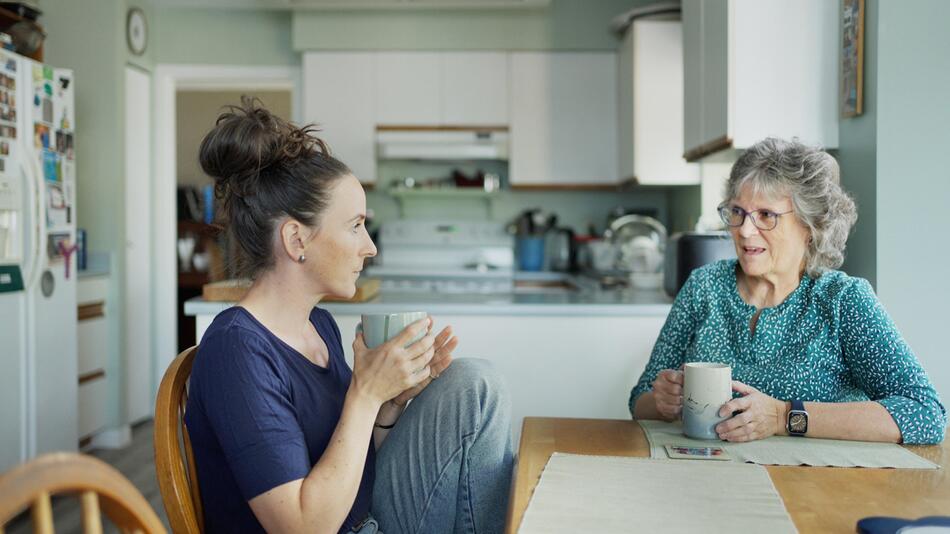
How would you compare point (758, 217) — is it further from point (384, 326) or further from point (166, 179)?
point (166, 179)

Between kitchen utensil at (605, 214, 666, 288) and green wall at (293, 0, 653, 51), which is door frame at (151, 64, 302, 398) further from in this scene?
kitchen utensil at (605, 214, 666, 288)

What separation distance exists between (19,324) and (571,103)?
9.73 ft

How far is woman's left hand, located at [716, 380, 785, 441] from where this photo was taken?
1.33 metres

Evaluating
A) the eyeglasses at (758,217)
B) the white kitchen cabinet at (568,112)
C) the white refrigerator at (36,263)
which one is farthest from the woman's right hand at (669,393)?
the white kitchen cabinet at (568,112)

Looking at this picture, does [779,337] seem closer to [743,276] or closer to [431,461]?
[743,276]

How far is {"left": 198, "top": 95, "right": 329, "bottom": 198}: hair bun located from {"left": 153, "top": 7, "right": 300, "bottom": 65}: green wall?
3971mm

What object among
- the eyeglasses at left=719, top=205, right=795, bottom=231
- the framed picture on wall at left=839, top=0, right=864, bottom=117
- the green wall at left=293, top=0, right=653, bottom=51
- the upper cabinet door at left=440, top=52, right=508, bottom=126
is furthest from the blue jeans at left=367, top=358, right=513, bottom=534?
the green wall at left=293, top=0, right=653, bottom=51

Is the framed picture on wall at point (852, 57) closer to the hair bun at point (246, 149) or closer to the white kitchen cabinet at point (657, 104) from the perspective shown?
the hair bun at point (246, 149)

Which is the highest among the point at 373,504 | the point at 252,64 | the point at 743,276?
the point at 252,64

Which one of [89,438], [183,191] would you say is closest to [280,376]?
[89,438]

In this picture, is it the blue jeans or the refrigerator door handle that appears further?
the refrigerator door handle

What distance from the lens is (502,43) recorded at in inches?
193

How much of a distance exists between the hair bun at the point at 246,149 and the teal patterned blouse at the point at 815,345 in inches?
33.0

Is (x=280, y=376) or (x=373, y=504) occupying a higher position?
(x=280, y=376)
